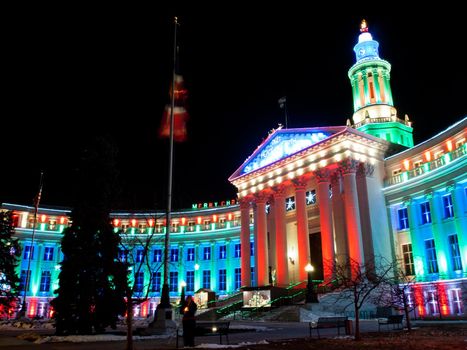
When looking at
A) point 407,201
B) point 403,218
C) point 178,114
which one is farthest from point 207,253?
point 178,114

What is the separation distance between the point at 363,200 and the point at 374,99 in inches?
878

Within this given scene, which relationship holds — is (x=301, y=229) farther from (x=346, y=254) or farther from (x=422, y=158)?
(x=422, y=158)

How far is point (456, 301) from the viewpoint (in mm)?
37781

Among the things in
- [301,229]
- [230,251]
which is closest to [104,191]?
[301,229]

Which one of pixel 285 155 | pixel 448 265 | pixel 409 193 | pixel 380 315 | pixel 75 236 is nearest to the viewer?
pixel 75 236

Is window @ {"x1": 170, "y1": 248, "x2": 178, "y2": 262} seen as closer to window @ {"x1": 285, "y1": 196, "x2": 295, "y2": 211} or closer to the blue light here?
the blue light

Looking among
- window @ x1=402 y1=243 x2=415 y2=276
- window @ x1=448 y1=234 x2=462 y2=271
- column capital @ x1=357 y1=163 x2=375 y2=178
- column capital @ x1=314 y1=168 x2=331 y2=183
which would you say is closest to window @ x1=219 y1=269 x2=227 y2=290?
column capital @ x1=314 y1=168 x2=331 y2=183

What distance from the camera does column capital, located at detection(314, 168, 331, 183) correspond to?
4669cm

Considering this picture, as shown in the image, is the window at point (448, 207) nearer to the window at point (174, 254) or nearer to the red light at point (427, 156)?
the red light at point (427, 156)

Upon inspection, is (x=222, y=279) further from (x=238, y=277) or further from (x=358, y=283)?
(x=358, y=283)

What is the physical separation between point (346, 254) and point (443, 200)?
35.1 feet

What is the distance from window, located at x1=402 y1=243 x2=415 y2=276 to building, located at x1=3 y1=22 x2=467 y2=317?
10 centimetres

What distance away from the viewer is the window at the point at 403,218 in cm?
4597

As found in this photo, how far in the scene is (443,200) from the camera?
41.9 metres
